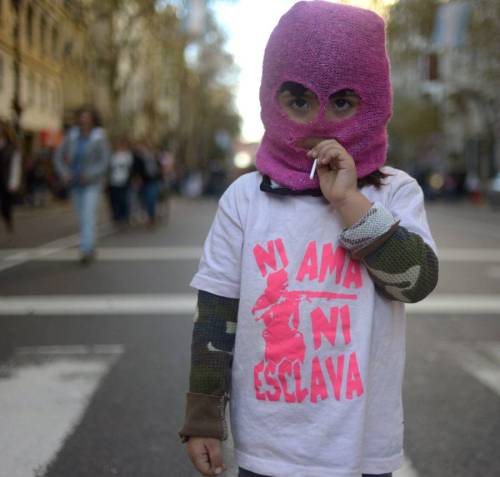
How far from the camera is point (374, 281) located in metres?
1.83

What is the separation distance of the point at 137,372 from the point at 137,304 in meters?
2.27

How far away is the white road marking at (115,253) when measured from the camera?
35.3ft

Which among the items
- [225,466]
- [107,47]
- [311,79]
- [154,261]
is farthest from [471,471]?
[107,47]

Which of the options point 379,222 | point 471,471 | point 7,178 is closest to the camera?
point 379,222

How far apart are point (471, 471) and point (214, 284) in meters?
1.93

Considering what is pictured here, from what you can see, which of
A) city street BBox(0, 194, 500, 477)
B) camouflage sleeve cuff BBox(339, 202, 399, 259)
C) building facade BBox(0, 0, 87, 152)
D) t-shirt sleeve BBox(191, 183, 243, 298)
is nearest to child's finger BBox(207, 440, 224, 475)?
city street BBox(0, 194, 500, 477)

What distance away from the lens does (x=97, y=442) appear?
3.64 m

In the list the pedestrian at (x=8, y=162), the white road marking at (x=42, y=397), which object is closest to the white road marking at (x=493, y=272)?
the white road marking at (x=42, y=397)

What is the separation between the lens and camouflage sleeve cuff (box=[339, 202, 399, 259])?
68.9 inches

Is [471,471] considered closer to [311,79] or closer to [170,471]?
[170,471]

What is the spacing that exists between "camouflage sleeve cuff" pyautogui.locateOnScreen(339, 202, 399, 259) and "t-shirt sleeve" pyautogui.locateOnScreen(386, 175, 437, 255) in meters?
0.05

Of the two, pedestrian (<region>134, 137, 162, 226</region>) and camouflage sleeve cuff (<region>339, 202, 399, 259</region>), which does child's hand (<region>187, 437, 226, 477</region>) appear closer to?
camouflage sleeve cuff (<region>339, 202, 399, 259</region>)

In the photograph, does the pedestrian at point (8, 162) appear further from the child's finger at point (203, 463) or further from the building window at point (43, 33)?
the child's finger at point (203, 463)

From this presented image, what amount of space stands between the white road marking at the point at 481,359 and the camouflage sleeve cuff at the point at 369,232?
2962mm
